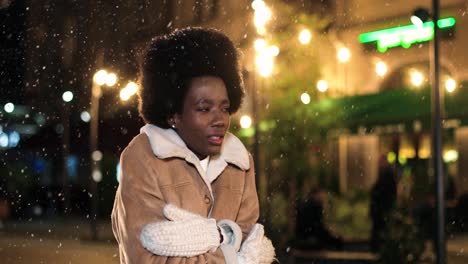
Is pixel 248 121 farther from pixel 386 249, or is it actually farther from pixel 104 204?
pixel 104 204

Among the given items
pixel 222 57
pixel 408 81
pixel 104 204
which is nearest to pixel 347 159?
pixel 408 81

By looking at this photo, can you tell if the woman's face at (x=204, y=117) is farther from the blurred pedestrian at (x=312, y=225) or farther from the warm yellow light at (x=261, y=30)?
the warm yellow light at (x=261, y=30)

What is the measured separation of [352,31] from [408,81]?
2208 millimetres

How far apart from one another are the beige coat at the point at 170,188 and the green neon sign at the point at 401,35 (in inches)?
538

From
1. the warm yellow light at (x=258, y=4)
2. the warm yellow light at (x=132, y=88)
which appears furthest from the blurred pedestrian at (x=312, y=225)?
the warm yellow light at (x=132, y=88)

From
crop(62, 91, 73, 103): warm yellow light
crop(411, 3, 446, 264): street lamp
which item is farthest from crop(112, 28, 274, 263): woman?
crop(62, 91, 73, 103): warm yellow light

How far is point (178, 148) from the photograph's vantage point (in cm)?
221

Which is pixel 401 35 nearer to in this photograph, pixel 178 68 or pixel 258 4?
pixel 258 4

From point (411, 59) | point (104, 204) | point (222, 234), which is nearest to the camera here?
point (222, 234)

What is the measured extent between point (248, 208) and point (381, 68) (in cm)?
1617

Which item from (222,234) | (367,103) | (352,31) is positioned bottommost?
(222,234)

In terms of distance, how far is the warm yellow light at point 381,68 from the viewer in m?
18.0

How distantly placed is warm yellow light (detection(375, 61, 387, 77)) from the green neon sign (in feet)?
1.12

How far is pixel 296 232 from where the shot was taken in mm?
12414
